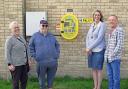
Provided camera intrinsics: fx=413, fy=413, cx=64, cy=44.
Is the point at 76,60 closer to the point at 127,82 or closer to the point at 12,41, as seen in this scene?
the point at 127,82

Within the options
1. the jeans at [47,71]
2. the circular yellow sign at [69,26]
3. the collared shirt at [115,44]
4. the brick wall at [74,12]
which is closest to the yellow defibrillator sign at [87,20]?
the brick wall at [74,12]

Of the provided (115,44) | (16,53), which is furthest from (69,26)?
(16,53)

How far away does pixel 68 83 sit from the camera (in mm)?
9758

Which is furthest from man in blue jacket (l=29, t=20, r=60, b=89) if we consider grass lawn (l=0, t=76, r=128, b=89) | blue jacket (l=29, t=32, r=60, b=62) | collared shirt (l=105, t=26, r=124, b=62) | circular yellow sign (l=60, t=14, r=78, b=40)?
circular yellow sign (l=60, t=14, r=78, b=40)

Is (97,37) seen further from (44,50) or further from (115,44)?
(44,50)

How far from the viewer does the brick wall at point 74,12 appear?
997cm

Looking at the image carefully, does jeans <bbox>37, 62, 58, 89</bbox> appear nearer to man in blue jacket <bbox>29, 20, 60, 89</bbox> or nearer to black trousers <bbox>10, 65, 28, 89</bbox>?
man in blue jacket <bbox>29, 20, 60, 89</bbox>

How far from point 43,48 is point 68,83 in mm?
1894

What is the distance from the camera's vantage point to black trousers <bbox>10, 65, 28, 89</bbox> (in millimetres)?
8023

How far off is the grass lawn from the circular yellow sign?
3.42 feet

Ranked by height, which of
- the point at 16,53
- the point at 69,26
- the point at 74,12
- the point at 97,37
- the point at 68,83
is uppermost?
the point at 74,12

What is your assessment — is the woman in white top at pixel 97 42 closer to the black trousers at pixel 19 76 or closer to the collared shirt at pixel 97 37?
the collared shirt at pixel 97 37

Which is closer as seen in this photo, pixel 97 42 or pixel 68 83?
pixel 97 42

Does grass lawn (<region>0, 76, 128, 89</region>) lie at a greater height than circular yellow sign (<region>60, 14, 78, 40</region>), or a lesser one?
lesser
